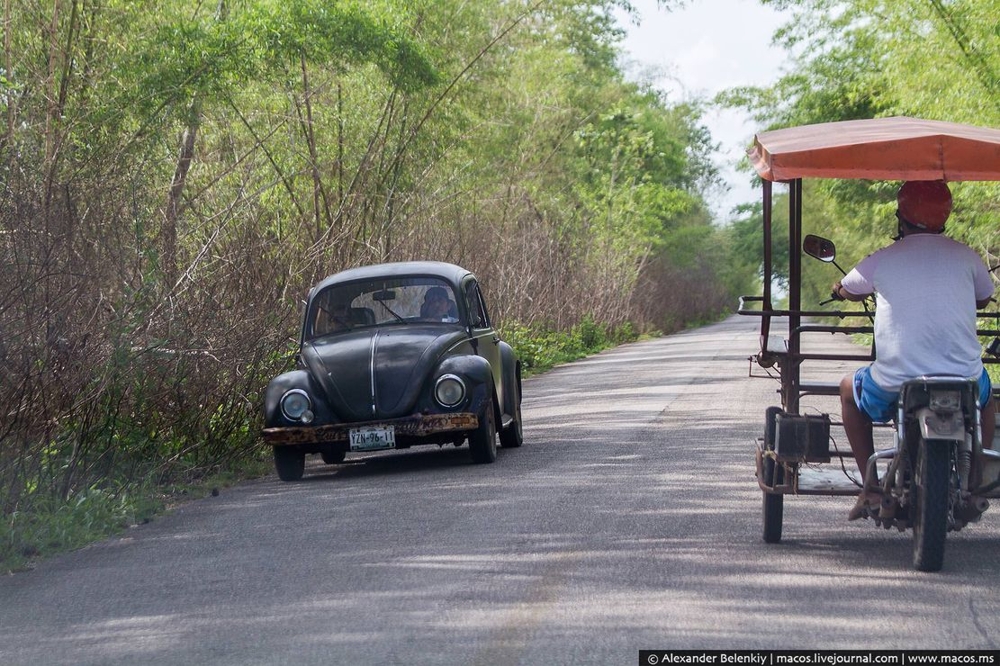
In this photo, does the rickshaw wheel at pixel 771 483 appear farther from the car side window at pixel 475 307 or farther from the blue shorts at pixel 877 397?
the car side window at pixel 475 307

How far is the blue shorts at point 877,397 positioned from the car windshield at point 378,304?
5.92m

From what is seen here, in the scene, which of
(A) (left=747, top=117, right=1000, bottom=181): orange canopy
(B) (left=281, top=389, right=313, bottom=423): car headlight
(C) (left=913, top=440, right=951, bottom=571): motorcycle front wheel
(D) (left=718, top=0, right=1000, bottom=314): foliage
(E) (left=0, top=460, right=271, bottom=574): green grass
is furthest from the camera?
(D) (left=718, top=0, right=1000, bottom=314): foliage

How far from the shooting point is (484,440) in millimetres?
11555

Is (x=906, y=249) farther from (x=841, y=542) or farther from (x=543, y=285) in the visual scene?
(x=543, y=285)

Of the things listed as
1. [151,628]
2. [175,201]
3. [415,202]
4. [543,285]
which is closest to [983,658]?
[151,628]

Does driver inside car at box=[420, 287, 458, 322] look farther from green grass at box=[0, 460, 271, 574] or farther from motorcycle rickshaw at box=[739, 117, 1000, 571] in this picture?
motorcycle rickshaw at box=[739, 117, 1000, 571]

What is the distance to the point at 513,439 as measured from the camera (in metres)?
12.9

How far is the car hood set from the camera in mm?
11305

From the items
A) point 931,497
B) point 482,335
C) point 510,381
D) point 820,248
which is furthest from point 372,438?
point 931,497

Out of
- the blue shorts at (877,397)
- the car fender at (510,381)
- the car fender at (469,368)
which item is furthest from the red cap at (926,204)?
the car fender at (510,381)

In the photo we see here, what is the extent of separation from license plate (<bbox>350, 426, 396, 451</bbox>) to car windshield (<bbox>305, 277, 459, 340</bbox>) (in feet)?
5.39

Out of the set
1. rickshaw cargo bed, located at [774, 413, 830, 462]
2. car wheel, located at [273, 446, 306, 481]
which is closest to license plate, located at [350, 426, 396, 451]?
car wheel, located at [273, 446, 306, 481]

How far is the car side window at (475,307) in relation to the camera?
1277 centimetres

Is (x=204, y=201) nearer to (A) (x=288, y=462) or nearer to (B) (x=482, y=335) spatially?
(B) (x=482, y=335)
